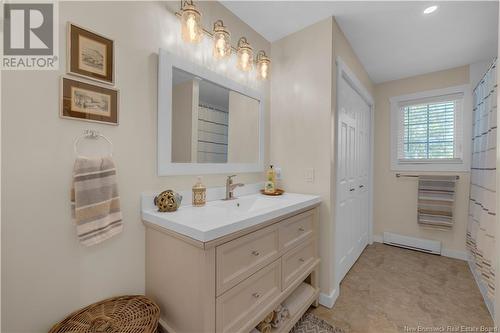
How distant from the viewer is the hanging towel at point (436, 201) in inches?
107

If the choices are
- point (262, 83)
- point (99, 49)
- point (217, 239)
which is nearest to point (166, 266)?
point (217, 239)

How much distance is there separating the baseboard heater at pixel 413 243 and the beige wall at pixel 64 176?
332 cm

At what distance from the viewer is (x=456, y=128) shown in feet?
9.09

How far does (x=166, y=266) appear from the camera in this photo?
3.64 ft

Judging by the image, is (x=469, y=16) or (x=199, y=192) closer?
(x=199, y=192)

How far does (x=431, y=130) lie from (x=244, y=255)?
10.8 ft

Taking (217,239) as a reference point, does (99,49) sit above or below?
above

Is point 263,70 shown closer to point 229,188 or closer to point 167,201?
point 229,188

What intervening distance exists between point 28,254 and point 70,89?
0.74m

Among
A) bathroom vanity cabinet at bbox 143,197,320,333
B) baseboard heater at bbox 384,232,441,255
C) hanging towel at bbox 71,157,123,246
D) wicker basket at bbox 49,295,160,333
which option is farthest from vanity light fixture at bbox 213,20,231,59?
baseboard heater at bbox 384,232,441,255

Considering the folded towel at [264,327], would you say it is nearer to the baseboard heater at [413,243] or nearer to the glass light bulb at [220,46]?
the glass light bulb at [220,46]

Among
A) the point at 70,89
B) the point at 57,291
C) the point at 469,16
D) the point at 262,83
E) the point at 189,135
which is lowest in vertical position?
the point at 57,291

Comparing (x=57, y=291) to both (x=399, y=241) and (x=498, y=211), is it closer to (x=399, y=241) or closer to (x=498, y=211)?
(x=498, y=211)

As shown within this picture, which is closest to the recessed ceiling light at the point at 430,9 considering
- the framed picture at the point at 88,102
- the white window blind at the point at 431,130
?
the white window blind at the point at 431,130
